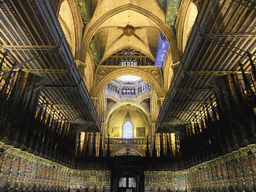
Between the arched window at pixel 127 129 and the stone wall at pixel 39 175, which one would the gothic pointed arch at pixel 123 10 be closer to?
the stone wall at pixel 39 175

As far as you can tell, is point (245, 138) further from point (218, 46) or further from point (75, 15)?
point (75, 15)

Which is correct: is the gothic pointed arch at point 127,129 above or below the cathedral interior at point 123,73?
above

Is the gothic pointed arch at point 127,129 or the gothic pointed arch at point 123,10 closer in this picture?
the gothic pointed arch at point 123,10

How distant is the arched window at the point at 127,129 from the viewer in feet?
112

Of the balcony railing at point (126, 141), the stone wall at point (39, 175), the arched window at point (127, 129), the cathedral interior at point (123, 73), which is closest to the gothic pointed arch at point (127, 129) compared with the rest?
the arched window at point (127, 129)

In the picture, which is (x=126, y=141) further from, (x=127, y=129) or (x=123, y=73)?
(x=123, y=73)

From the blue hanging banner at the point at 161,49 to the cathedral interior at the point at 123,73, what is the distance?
0.11 m

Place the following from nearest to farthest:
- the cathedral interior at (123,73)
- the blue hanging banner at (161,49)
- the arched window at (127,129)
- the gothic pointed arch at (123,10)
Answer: the cathedral interior at (123,73), the gothic pointed arch at (123,10), the blue hanging banner at (161,49), the arched window at (127,129)

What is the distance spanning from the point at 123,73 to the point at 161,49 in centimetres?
530

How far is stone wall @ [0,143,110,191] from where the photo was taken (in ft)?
23.7

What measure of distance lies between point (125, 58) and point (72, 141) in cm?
1073

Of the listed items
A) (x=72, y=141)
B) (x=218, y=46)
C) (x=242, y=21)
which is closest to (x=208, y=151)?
(x=218, y=46)

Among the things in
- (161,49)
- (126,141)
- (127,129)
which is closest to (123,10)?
(161,49)

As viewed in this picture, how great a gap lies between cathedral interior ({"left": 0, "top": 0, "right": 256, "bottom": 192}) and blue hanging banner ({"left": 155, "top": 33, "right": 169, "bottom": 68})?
11 cm
